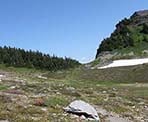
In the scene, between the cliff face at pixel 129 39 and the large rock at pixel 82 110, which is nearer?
the large rock at pixel 82 110

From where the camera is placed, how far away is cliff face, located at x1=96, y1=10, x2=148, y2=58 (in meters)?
141

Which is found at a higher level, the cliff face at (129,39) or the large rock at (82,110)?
the cliff face at (129,39)

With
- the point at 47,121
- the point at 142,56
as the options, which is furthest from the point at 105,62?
the point at 47,121

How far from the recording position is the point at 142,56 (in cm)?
12269

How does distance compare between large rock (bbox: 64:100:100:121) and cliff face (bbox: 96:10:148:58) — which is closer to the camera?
large rock (bbox: 64:100:100:121)

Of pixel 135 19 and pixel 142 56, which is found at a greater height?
pixel 135 19

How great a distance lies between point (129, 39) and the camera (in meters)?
147

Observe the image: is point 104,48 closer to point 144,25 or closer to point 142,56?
point 144,25

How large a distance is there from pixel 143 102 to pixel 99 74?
44.0m

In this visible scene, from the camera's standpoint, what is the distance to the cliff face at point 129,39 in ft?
462

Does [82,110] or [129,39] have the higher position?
[129,39]

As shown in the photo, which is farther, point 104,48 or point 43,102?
point 104,48

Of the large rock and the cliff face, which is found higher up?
the cliff face

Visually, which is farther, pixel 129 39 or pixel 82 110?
pixel 129 39
